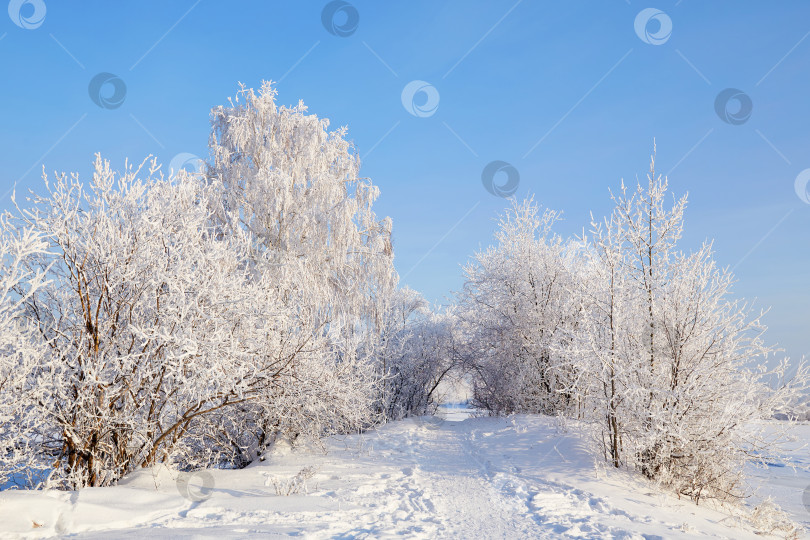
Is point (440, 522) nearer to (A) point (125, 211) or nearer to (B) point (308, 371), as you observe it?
(B) point (308, 371)

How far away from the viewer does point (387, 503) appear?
5992 mm

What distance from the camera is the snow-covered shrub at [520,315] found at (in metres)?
14.8

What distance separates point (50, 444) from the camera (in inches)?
266

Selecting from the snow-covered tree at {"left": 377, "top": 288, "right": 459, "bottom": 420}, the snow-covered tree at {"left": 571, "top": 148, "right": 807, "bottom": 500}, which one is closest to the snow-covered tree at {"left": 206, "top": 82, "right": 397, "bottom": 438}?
the snow-covered tree at {"left": 377, "top": 288, "right": 459, "bottom": 420}

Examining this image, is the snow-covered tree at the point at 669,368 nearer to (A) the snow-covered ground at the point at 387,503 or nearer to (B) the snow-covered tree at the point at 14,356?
(A) the snow-covered ground at the point at 387,503

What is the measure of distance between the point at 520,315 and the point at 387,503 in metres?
10.8

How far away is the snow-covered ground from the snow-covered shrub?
591 cm

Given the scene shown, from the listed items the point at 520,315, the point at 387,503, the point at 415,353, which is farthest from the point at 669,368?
the point at 415,353

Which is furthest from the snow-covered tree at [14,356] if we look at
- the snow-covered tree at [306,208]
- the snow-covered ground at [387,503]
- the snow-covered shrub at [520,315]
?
the snow-covered shrub at [520,315]

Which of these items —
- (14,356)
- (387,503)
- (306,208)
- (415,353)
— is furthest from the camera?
(415,353)

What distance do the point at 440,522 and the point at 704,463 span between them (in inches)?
182

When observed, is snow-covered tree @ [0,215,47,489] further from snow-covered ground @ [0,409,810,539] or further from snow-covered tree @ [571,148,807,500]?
snow-covered tree @ [571,148,807,500]

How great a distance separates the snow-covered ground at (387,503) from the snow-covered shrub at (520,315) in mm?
5906

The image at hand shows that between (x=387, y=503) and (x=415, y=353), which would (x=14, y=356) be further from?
(x=415, y=353)
